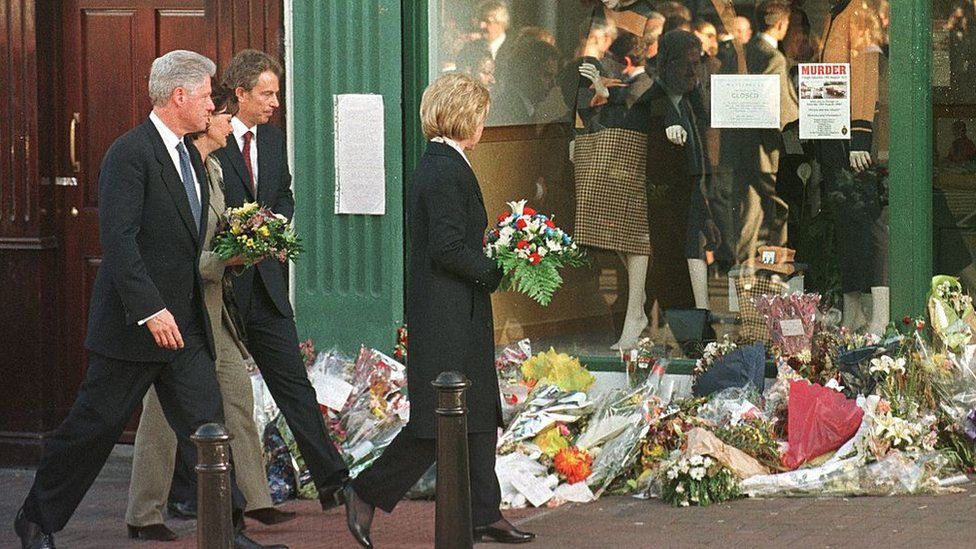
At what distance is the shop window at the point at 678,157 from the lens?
937 cm

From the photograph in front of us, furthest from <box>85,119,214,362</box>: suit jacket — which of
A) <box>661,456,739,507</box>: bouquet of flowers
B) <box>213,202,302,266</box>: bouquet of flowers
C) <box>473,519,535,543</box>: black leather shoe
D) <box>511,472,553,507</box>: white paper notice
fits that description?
<box>661,456,739,507</box>: bouquet of flowers

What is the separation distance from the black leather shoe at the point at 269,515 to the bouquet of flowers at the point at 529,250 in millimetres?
1632

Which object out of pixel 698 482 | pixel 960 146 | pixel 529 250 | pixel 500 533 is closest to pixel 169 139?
pixel 529 250

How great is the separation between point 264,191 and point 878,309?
3194 millimetres

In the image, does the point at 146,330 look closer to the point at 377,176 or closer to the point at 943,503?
the point at 377,176

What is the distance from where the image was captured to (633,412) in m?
8.90

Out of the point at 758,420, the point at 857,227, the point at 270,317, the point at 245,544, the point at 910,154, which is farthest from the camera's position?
the point at 857,227

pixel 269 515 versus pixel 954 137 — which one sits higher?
pixel 954 137

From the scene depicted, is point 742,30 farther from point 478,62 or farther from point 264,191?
point 264,191

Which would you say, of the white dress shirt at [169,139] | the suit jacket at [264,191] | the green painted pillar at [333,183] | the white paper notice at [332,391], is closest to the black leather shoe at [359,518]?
the suit jacket at [264,191]

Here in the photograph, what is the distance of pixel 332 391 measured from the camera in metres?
9.32

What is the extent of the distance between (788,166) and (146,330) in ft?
12.4

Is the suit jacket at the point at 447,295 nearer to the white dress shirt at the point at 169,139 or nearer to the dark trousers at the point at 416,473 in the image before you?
the dark trousers at the point at 416,473

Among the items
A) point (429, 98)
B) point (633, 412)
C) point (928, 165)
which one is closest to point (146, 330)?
point (429, 98)
